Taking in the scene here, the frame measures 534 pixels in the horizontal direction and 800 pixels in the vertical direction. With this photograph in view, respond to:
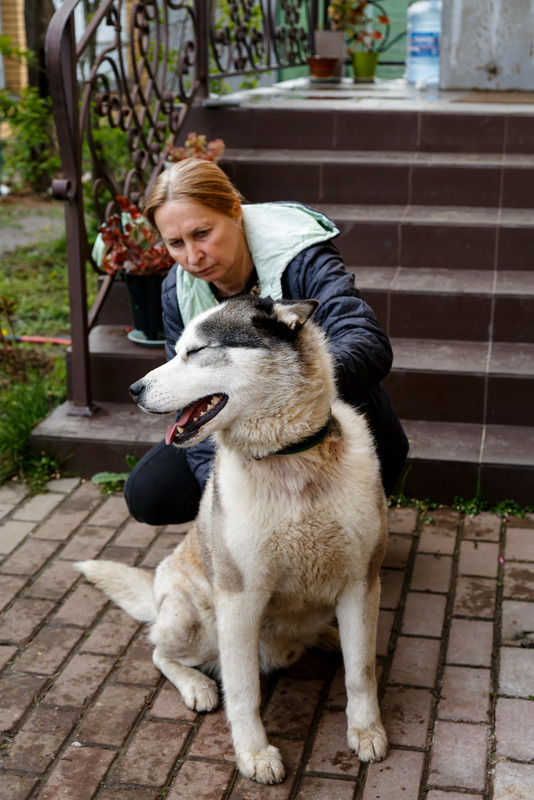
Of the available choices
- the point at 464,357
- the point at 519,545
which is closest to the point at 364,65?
the point at 464,357

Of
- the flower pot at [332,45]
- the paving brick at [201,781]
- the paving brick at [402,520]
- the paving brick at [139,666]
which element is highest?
the flower pot at [332,45]

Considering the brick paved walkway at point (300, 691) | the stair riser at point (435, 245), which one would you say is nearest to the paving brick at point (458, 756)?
the brick paved walkway at point (300, 691)

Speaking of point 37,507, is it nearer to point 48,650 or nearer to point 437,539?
point 48,650

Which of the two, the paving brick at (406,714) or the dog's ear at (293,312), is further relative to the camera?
the paving brick at (406,714)

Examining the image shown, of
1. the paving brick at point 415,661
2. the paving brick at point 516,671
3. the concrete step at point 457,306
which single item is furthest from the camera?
the concrete step at point 457,306

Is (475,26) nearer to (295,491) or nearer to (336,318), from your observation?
(336,318)

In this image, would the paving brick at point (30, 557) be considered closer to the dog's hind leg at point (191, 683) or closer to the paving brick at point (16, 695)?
the paving brick at point (16, 695)

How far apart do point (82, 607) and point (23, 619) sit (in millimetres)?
247

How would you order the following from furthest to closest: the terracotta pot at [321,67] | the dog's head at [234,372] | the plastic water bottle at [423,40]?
the terracotta pot at [321,67]
the plastic water bottle at [423,40]
the dog's head at [234,372]

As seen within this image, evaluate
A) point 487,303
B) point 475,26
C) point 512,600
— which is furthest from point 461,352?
point 475,26

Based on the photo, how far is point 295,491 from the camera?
8.70 ft

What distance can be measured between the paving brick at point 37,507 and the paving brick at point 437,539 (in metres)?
1.91

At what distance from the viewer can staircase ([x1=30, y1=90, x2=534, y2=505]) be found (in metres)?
4.70

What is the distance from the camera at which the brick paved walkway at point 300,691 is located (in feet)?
9.14
